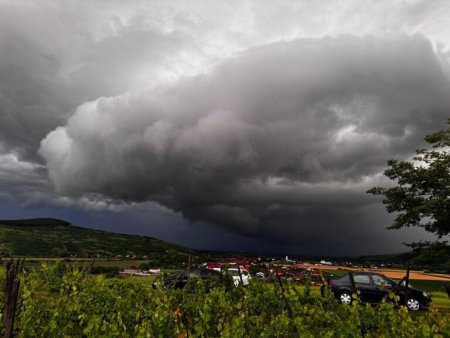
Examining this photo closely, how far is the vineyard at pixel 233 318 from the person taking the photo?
7.39 m

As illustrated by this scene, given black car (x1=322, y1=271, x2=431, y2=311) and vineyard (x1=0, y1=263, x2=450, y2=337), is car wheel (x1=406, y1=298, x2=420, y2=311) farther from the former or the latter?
vineyard (x1=0, y1=263, x2=450, y2=337)

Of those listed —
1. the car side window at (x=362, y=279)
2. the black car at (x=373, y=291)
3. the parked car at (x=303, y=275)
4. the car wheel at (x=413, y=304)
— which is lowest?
the car wheel at (x=413, y=304)

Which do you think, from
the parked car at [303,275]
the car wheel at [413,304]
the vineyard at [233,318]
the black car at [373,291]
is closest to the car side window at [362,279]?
the black car at [373,291]

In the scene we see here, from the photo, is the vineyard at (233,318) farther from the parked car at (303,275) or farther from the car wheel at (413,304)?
the car wheel at (413,304)

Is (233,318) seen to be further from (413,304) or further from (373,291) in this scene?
(413,304)

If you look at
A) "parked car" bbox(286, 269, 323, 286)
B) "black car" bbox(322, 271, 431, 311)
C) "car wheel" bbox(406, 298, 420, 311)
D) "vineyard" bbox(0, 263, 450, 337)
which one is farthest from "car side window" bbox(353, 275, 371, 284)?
"vineyard" bbox(0, 263, 450, 337)

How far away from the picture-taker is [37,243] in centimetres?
15375

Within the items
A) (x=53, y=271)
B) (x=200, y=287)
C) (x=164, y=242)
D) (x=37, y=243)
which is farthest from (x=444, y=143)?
(x=164, y=242)

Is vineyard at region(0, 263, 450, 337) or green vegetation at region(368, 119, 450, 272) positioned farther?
green vegetation at region(368, 119, 450, 272)

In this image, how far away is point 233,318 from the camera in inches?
311

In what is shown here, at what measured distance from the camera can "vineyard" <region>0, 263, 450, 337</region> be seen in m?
7.39

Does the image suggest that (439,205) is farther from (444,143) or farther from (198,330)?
(198,330)

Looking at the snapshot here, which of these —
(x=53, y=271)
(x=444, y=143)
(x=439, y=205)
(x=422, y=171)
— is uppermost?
(x=444, y=143)

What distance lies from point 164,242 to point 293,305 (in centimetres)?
18607
